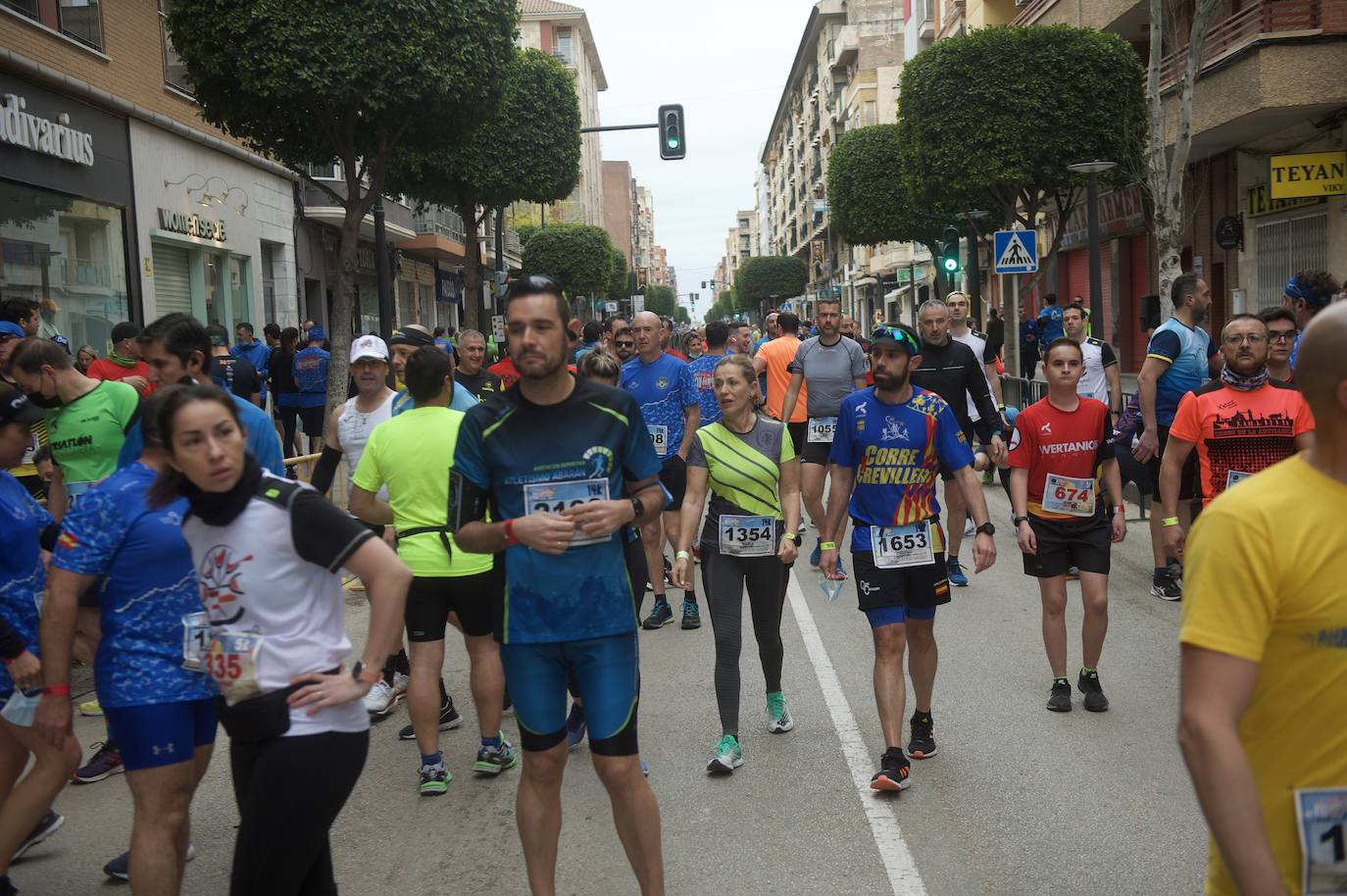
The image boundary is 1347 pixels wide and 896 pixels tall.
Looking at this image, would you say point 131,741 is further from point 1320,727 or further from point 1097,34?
point 1097,34

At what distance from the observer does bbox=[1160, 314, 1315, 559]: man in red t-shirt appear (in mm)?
5918

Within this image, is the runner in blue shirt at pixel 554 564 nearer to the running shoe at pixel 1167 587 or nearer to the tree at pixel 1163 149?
the running shoe at pixel 1167 587

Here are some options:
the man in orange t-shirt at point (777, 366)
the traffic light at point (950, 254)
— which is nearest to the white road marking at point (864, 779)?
the man in orange t-shirt at point (777, 366)

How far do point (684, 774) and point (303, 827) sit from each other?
2875 millimetres

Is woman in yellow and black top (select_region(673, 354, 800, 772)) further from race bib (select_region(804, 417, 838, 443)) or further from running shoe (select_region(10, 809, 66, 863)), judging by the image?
race bib (select_region(804, 417, 838, 443))

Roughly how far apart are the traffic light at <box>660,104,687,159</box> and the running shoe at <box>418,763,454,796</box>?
1769cm

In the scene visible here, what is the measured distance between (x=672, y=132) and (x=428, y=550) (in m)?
17.8

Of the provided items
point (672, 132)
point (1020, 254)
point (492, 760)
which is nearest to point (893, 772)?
point (492, 760)

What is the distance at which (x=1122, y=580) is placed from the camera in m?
9.84

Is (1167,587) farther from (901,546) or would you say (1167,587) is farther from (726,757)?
(726,757)

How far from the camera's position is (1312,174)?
18281 millimetres

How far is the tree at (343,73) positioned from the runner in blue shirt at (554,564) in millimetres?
11636

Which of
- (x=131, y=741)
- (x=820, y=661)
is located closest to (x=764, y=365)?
(x=820, y=661)

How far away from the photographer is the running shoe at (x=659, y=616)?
8.83m
